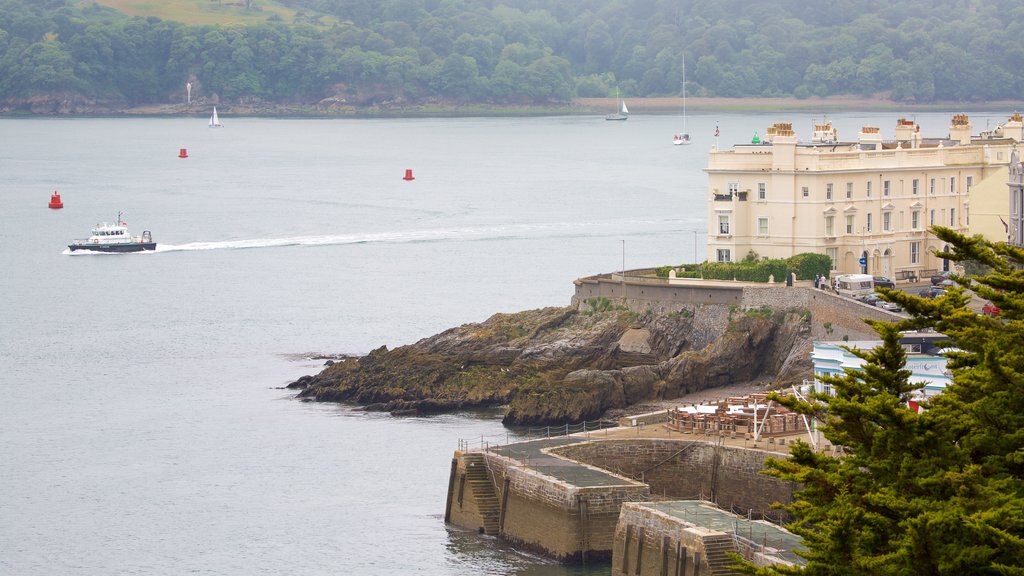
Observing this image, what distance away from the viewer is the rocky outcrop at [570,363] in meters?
58.8

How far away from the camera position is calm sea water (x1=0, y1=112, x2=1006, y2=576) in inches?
1913

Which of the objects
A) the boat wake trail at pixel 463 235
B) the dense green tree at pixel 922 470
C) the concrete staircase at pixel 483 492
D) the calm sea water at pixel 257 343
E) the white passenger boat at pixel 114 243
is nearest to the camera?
the dense green tree at pixel 922 470

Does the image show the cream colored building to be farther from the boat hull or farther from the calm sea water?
the boat hull

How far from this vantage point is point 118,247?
122375 mm

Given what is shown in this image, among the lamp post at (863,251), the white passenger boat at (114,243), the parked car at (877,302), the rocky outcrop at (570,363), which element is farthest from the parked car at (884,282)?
the white passenger boat at (114,243)

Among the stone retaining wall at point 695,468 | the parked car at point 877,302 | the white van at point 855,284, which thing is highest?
the white van at point 855,284

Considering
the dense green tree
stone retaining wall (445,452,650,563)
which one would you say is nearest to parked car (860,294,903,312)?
stone retaining wall (445,452,650,563)

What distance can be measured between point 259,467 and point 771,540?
22.4 meters

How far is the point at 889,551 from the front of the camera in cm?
2361

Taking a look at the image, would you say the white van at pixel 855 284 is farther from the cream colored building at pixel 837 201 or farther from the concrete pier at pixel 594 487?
the concrete pier at pixel 594 487

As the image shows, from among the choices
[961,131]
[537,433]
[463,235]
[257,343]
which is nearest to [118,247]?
[463,235]

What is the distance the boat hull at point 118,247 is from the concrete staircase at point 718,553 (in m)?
88.2

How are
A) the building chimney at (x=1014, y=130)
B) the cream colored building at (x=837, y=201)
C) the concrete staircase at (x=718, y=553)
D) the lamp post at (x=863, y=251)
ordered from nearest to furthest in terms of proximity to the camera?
the concrete staircase at (x=718, y=553) → the cream colored building at (x=837, y=201) → the lamp post at (x=863, y=251) → the building chimney at (x=1014, y=130)

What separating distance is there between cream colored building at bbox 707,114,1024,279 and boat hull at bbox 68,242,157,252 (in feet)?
195
